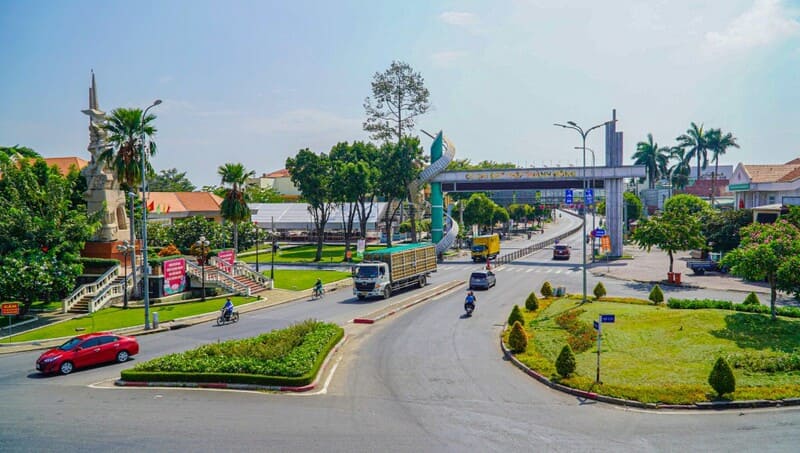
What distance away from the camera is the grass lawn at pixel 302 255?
2776 inches

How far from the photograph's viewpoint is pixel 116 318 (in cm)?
3588

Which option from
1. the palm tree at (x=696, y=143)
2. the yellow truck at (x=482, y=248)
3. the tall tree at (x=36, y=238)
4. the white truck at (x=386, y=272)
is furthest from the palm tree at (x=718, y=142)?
the tall tree at (x=36, y=238)

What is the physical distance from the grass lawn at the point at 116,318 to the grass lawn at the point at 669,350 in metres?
21.6

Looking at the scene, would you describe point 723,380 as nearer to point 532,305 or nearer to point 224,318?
point 532,305

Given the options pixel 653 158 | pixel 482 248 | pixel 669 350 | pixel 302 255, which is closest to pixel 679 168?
pixel 653 158

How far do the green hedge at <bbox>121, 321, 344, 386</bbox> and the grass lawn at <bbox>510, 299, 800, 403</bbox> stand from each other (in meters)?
8.81

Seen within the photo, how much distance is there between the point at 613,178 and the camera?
6606 cm

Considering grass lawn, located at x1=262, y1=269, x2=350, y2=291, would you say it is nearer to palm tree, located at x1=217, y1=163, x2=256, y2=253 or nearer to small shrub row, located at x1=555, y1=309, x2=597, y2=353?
palm tree, located at x1=217, y1=163, x2=256, y2=253

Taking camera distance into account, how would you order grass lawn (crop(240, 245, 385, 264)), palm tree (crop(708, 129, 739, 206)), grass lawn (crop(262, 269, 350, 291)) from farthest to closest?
palm tree (crop(708, 129, 739, 206)), grass lawn (crop(240, 245, 385, 264)), grass lawn (crop(262, 269, 350, 291))

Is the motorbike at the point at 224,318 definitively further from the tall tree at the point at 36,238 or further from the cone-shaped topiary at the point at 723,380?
the cone-shaped topiary at the point at 723,380

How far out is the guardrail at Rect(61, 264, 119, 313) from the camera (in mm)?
37844

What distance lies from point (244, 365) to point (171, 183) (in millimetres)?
142131

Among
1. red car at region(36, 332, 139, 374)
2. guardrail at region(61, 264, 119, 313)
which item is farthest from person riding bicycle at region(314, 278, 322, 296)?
red car at region(36, 332, 139, 374)

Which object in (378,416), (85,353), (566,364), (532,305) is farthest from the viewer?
(532,305)
